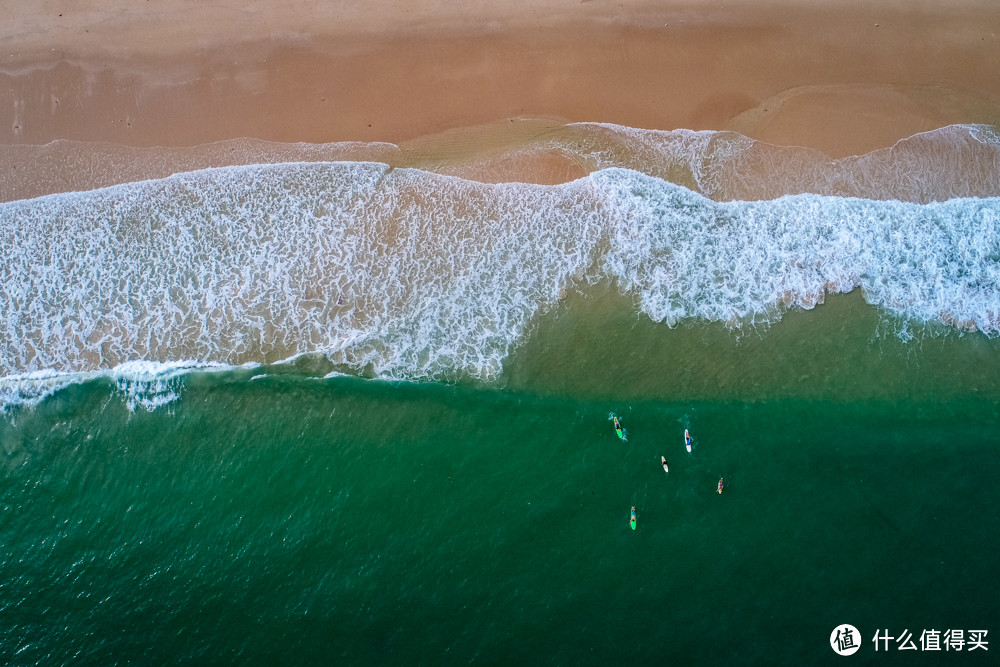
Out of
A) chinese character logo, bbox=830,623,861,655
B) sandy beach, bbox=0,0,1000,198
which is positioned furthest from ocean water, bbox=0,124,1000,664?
sandy beach, bbox=0,0,1000,198

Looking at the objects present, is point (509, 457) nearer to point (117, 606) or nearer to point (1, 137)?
point (117, 606)

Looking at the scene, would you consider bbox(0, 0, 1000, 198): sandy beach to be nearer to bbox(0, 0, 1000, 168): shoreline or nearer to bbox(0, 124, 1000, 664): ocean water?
bbox(0, 0, 1000, 168): shoreline

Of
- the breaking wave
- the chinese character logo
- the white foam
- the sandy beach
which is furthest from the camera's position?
the sandy beach

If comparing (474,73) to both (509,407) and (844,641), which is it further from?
(844,641)

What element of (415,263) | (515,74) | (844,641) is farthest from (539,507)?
(515,74)

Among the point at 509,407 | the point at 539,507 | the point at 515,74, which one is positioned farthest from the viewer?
the point at 515,74
